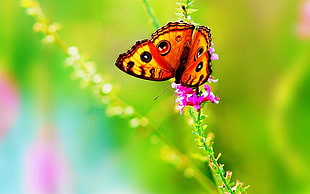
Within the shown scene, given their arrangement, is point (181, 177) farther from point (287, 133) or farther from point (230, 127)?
point (287, 133)

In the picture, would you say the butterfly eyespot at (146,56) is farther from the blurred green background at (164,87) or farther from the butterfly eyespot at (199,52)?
the blurred green background at (164,87)

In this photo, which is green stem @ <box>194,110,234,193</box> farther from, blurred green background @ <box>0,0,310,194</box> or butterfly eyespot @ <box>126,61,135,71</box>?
blurred green background @ <box>0,0,310,194</box>

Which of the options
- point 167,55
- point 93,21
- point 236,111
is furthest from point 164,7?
point 167,55

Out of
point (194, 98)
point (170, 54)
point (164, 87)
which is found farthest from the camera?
point (164, 87)

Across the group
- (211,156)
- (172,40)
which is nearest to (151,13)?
(172,40)

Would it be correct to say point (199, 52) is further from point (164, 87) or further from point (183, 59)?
point (164, 87)

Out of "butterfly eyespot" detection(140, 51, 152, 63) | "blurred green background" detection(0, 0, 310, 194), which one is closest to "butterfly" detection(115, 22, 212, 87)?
"butterfly eyespot" detection(140, 51, 152, 63)
